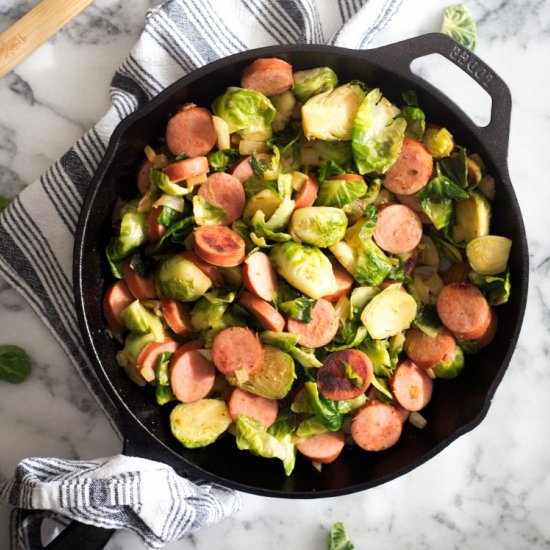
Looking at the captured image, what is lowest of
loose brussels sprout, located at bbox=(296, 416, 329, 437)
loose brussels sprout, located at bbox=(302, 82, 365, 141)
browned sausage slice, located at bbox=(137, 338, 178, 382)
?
loose brussels sprout, located at bbox=(296, 416, 329, 437)

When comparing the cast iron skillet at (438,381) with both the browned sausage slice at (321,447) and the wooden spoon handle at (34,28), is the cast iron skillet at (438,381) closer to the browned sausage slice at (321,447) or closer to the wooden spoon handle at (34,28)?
the browned sausage slice at (321,447)

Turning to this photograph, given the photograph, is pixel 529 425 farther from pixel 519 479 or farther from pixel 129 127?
pixel 129 127

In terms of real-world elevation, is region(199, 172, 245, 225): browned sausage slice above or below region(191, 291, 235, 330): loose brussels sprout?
above

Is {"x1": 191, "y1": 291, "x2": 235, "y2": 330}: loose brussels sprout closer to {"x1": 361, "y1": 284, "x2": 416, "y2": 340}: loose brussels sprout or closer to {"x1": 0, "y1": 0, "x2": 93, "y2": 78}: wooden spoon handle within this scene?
{"x1": 361, "y1": 284, "x2": 416, "y2": 340}: loose brussels sprout

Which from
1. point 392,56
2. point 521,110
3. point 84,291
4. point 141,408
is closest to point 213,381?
point 141,408

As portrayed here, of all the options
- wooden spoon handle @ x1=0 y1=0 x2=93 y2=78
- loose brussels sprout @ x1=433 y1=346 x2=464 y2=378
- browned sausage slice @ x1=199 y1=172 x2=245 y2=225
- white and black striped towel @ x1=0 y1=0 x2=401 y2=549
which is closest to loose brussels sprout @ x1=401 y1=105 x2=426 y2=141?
white and black striped towel @ x1=0 y1=0 x2=401 y2=549
